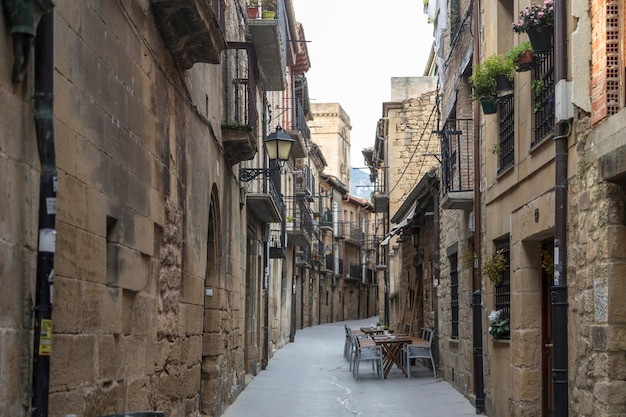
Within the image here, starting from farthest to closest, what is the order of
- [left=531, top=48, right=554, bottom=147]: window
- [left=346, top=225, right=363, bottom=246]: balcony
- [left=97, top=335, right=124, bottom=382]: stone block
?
[left=346, top=225, right=363, bottom=246]: balcony, [left=531, top=48, right=554, bottom=147]: window, [left=97, top=335, right=124, bottom=382]: stone block

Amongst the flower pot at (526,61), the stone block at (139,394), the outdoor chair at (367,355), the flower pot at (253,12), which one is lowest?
the outdoor chair at (367,355)

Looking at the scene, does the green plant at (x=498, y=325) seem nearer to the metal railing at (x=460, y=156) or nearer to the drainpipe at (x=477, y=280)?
the drainpipe at (x=477, y=280)

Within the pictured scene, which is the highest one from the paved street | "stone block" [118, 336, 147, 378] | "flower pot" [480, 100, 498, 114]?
"flower pot" [480, 100, 498, 114]

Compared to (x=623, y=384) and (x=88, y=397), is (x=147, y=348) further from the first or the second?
(x=623, y=384)

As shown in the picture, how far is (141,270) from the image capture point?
287 inches

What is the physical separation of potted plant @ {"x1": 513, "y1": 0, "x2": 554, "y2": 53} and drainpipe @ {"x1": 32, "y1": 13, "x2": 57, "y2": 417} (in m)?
5.17

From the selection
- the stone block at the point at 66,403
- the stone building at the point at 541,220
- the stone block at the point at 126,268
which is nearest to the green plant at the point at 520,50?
the stone building at the point at 541,220

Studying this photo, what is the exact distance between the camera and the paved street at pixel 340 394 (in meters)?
12.9

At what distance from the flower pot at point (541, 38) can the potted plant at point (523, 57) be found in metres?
0.33

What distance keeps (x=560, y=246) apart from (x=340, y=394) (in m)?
7.85

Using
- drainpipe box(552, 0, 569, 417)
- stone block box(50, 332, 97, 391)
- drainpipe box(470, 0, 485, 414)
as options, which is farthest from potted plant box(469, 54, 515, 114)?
stone block box(50, 332, 97, 391)

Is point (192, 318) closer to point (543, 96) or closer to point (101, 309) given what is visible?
point (101, 309)

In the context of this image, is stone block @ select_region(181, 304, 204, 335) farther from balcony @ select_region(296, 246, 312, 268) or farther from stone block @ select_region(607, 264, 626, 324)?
balcony @ select_region(296, 246, 312, 268)

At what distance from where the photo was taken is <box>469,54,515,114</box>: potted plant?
403 inches
